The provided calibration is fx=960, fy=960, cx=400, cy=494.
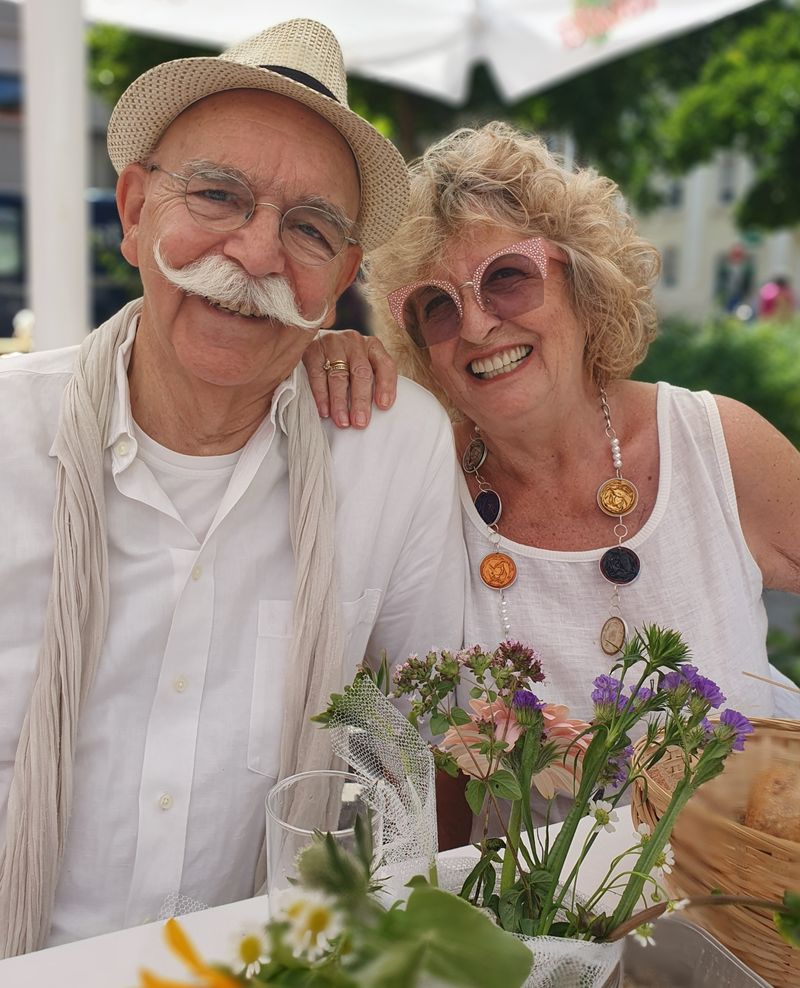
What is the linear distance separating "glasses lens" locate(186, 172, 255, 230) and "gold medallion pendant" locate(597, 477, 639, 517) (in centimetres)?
104

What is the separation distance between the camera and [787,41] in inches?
444

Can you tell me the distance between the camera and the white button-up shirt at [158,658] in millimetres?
1877

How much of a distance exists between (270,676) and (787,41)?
11.9 metres

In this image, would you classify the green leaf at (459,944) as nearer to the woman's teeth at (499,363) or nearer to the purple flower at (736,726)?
the purple flower at (736,726)

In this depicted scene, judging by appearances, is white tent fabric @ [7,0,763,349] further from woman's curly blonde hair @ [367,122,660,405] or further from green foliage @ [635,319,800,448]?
green foliage @ [635,319,800,448]

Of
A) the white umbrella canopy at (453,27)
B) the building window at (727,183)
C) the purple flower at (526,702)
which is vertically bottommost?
the purple flower at (526,702)

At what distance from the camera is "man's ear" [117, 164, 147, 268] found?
2045mm

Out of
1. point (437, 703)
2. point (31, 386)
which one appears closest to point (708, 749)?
point (437, 703)

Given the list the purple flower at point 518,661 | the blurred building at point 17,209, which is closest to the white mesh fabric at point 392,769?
the purple flower at point 518,661

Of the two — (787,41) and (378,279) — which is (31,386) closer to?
(378,279)

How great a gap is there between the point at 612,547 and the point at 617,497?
131 millimetres

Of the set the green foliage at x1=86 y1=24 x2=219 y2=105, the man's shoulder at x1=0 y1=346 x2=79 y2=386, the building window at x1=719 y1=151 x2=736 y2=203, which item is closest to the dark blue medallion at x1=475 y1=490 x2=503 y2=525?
the man's shoulder at x1=0 y1=346 x2=79 y2=386

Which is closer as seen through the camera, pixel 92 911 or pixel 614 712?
pixel 614 712

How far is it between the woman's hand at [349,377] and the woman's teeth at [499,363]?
20 cm
